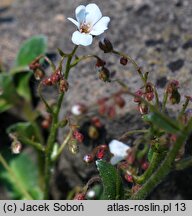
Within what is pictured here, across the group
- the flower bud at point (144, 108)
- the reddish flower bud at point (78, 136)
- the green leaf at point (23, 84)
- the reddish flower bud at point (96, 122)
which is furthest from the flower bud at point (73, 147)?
the green leaf at point (23, 84)

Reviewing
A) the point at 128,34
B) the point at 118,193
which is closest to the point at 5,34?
the point at 128,34

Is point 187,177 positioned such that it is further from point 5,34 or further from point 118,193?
point 5,34

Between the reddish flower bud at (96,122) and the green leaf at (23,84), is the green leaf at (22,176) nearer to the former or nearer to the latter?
the green leaf at (23,84)

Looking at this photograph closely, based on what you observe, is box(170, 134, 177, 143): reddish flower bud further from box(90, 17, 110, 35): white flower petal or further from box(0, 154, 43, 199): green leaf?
box(0, 154, 43, 199): green leaf

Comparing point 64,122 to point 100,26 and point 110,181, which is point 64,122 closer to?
point 110,181

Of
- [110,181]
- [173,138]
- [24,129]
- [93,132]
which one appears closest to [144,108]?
[173,138]
